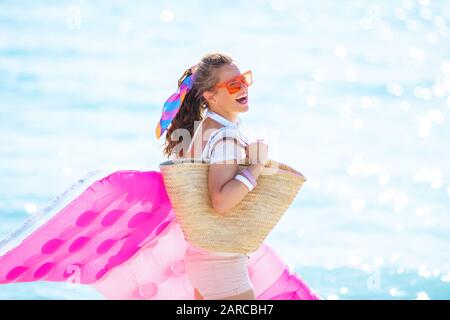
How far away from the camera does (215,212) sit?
13.7ft

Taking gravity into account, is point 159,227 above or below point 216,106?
below

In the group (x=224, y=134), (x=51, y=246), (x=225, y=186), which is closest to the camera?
(x=225, y=186)

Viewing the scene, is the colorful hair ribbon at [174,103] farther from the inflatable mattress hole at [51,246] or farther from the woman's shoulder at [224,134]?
the inflatable mattress hole at [51,246]

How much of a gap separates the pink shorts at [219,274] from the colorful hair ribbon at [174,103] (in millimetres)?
Result: 626

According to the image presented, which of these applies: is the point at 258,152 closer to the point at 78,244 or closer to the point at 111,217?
the point at 111,217

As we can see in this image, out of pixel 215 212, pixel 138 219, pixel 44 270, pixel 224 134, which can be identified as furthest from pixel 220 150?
pixel 44 270

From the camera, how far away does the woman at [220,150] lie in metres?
4.10

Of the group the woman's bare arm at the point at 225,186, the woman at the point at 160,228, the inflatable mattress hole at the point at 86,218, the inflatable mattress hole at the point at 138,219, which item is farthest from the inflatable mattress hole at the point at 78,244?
the woman's bare arm at the point at 225,186

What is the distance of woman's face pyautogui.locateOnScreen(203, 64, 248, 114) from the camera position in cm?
433

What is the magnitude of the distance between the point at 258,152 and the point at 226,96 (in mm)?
340
